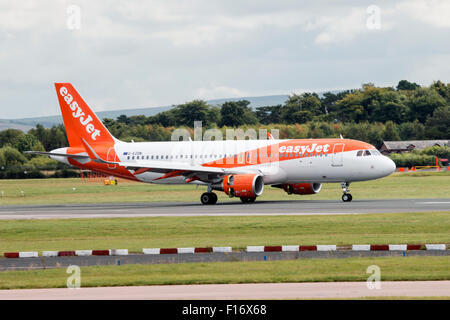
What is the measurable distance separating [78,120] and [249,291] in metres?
45.6

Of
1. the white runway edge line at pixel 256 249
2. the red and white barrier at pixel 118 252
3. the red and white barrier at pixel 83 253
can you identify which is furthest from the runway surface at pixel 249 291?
the red and white barrier at pixel 83 253

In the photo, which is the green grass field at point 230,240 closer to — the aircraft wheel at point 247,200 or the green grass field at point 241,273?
the green grass field at point 241,273

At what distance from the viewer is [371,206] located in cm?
4709

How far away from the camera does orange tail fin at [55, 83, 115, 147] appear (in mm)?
62672

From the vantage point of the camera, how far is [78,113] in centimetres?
6275

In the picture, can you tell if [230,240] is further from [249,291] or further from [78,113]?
[78,113]

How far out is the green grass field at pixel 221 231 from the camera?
30719 mm

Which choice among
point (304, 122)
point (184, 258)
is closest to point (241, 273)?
point (184, 258)

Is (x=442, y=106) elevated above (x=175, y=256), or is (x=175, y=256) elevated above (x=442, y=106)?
(x=442, y=106)

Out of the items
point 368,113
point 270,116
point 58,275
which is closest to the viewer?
point 58,275

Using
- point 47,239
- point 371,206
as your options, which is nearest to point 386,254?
point 47,239

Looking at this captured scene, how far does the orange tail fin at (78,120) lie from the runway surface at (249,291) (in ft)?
141
